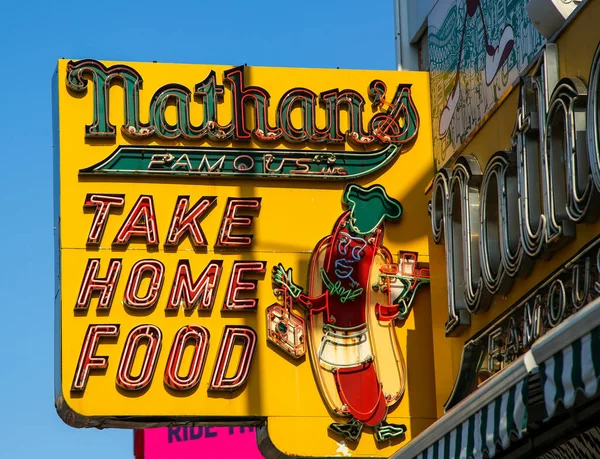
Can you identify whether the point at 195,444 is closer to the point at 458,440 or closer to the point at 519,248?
the point at 519,248

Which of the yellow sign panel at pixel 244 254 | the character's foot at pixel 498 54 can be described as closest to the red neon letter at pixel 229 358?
the yellow sign panel at pixel 244 254

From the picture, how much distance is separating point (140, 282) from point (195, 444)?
24.6 ft

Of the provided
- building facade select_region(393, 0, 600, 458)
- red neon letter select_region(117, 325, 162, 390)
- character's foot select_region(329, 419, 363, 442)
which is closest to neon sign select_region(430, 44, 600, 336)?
building facade select_region(393, 0, 600, 458)

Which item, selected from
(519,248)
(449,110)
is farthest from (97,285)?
(519,248)

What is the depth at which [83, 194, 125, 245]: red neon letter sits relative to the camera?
13039 mm

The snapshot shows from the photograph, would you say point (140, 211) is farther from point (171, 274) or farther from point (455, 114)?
point (455, 114)

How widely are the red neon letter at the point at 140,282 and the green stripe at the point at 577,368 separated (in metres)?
6.67

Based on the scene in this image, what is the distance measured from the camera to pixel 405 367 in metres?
13.3

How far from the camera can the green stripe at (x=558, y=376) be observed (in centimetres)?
695

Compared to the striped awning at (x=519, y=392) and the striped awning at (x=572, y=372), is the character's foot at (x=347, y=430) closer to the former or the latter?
the striped awning at (x=519, y=392)

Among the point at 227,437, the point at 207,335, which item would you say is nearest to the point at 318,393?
the point at 207,335

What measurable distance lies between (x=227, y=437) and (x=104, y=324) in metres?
7.79

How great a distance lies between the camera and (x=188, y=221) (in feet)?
43.5

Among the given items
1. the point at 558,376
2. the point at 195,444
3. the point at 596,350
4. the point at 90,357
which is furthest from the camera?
the point at 195,444
